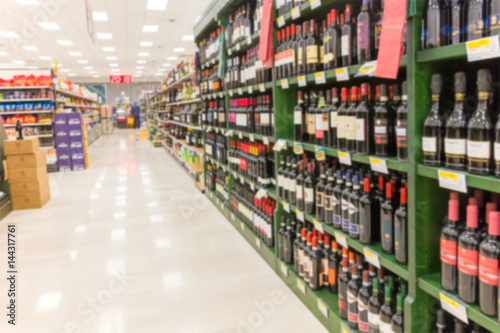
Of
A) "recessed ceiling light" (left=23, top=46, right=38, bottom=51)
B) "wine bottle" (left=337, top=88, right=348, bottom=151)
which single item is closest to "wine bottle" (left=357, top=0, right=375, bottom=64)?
"wine bottle" (left=337, top=88, right=348, bottom=151)

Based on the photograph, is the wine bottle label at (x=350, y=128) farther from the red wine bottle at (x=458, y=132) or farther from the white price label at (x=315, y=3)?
the white price label at (x=315, y=3)

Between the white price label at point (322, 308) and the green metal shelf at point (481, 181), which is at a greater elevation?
the green metal shelf at point (481, 181)

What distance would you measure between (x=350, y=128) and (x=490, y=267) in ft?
3.18

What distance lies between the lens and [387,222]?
179 cm

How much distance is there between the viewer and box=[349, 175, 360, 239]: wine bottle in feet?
6.63

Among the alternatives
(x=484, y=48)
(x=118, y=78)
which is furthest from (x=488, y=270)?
(x=118, y=78)

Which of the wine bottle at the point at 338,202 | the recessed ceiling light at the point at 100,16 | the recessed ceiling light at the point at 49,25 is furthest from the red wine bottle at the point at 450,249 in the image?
the recessed ceiling light at the point at 49,25

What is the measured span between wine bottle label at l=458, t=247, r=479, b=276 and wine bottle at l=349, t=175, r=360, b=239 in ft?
2.16

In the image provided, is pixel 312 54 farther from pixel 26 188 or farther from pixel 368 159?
pixel 26 188

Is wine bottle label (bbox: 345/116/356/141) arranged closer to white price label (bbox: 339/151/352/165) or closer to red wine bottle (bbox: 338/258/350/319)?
white price label (bbox: 339/151/352/165)

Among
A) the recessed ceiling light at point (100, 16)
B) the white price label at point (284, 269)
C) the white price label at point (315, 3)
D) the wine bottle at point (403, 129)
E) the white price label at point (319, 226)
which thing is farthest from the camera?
the recessed ceiling light at point (100, 16)

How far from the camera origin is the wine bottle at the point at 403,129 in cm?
163

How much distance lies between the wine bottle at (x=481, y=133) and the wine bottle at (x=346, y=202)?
785mm

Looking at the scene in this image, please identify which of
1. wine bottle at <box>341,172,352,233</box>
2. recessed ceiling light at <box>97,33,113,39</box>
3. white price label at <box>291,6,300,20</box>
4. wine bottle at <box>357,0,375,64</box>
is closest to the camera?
wine bottle at <box>357,0,375,64</box>
